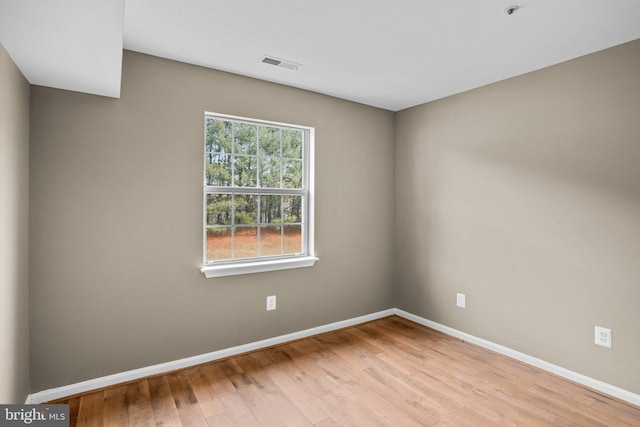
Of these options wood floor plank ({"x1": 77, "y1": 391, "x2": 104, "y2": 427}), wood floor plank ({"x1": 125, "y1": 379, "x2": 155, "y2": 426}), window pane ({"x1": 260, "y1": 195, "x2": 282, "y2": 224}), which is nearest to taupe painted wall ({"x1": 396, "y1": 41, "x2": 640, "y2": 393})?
window pane ({"x1": 260, "y1": 195, "x2": 282, "y2": 224})

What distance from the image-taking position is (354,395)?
2.33 metres

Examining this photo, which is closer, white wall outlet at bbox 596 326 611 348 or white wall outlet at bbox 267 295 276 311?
white wall outlet at bbox 596 326 611 348

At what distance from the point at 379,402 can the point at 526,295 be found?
1552 millimetres

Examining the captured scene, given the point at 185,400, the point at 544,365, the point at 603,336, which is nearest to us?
the point at 185,400

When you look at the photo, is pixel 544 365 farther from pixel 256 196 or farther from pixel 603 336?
pixel 256 196

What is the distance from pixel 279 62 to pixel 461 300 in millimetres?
2721

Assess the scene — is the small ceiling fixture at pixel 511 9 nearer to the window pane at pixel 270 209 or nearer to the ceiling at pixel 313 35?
the ceiling at pixel 313 35

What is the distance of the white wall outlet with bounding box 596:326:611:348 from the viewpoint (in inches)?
93.8

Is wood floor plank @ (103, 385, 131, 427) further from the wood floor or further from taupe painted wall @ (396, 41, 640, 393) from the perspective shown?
taupe painted wall @ (396, 41, 640, 393)

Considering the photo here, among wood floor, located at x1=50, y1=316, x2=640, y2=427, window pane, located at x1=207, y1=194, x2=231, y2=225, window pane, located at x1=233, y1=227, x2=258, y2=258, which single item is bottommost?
wood floor, located at x1=50, y1=316, x2=640, y2=427

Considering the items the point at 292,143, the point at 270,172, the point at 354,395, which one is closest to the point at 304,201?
the point at 270,172

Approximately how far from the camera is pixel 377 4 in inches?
73.9

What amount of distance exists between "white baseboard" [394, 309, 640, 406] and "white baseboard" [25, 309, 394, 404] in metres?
0.96

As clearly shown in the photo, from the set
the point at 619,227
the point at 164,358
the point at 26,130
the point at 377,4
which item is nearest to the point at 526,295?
the point at 619,227
